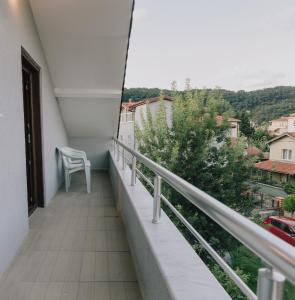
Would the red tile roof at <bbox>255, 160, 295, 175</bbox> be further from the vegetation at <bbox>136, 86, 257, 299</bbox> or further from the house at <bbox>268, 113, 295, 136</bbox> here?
the vegetation at <bbox>136, 86, 257, 299</bbox>

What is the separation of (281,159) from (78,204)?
10.2 meters

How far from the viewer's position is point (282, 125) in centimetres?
938

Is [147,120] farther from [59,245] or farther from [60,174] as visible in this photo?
[59,245]

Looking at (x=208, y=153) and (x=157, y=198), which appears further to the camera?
(x=208, y=153)

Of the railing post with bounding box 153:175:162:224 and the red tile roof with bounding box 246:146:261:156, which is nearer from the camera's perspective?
the railing post with bounding box 153:175:162:224

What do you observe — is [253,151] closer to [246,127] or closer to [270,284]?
[246,127]

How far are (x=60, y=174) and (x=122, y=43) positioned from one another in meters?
2.46

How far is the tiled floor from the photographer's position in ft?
6.20

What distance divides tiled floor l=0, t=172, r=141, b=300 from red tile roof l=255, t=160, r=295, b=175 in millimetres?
8038

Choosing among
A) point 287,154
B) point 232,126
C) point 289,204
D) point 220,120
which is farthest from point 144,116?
point 289,204

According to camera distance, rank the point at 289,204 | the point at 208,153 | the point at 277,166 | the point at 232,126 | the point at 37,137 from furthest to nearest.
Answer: the point at 289,204, the point at 277,166, the point at 232,126, the point at 208,153, the point at 37,137

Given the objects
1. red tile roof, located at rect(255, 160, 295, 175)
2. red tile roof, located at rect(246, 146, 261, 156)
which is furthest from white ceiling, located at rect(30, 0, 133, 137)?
red tile roof, located at rect(255, 160, 295, 175)

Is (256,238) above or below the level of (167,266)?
above

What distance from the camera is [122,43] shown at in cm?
383
